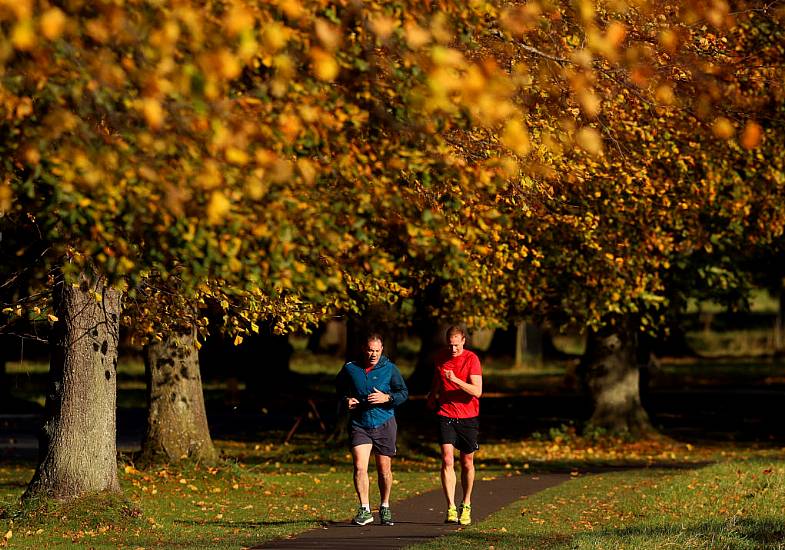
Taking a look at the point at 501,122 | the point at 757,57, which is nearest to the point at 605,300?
the point at 757,57

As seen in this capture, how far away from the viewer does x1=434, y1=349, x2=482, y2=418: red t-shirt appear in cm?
1336

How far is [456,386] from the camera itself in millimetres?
13422

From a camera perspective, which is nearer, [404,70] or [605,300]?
[404,70]

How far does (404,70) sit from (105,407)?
7.79m

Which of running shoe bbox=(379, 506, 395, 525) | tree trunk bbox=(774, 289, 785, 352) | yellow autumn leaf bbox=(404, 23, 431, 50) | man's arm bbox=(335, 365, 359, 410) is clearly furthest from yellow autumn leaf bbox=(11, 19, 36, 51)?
tree trunk bbox=(774, 289, 785, 352)

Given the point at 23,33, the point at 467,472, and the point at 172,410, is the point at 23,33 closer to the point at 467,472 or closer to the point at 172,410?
the point at 467,472

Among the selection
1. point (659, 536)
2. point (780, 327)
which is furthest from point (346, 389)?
point (780, 327)

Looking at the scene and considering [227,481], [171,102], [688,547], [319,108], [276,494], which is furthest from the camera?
[227,481]

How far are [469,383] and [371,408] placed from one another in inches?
38.6

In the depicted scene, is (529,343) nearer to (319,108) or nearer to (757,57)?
(757,57)

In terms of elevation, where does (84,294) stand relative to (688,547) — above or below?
above

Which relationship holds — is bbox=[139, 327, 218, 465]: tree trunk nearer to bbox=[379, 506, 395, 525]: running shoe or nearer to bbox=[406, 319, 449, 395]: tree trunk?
bbox=[379, 506, 395, 525]: running shoe

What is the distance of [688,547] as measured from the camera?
1161 centimetres

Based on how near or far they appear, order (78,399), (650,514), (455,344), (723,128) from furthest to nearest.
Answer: (650,514) → (78,399) → (455,344) → (723,128)
